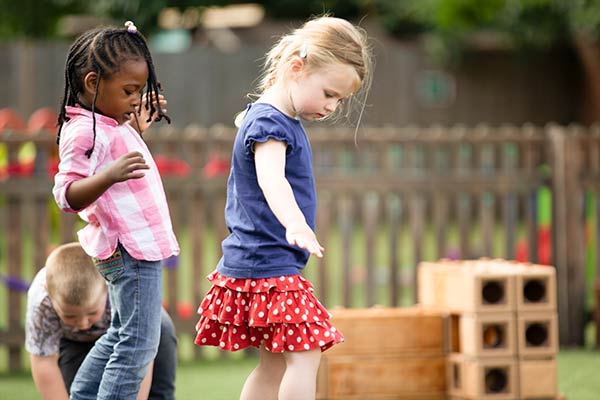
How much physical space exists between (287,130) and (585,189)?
380 centimetres

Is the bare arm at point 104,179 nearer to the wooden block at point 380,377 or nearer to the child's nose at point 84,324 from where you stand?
the child's nose at point 84,324

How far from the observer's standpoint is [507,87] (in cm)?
1628

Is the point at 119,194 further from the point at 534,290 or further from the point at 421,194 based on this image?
the point at 421,194

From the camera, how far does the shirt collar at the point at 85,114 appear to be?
11.1 feet

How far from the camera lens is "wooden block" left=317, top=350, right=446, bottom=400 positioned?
16.3 ft

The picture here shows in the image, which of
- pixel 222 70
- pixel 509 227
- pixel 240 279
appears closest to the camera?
pixel 240 279

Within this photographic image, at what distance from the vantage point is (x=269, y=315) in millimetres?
3408

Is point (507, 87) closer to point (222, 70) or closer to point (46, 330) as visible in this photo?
point (222, 70)

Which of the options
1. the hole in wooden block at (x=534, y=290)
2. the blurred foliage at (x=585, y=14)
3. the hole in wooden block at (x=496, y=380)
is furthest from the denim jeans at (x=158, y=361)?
the blurred foliage at (x=585, y=14)

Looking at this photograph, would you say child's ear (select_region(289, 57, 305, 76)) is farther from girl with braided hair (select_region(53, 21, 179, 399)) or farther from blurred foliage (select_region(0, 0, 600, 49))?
blurred foliage (select_region(0, 0, 600, 49))

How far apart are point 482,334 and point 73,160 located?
7.96ft

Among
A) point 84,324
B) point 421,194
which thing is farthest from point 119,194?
point 421,194

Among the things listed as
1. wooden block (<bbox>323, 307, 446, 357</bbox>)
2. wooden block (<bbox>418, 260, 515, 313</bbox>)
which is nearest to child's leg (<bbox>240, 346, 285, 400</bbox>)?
wooden block (<bbox>323, 307, 446, 357</bbox>)

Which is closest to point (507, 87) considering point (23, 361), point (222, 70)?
point (222, 70)
